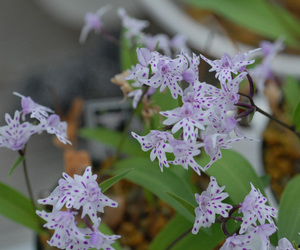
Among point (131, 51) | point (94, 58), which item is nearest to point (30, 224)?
point (131, 51)

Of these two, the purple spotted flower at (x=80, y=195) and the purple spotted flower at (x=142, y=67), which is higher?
the purple spotted flower at (x=142, y=67)

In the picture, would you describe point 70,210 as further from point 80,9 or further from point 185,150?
point 80,9

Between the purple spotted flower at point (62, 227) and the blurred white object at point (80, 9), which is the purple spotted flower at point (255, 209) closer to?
the purple spotted flower at point (62, 227)

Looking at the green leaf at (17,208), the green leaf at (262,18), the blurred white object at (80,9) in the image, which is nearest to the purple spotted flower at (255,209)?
the green leaf at (17,208)

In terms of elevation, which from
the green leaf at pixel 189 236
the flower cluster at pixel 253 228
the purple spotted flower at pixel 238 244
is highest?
the flower cluster at pixel 253 228

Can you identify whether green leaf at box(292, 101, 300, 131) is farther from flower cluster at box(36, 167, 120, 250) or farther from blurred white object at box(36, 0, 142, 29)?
blurred white object at box(36, 0, 142, 29)

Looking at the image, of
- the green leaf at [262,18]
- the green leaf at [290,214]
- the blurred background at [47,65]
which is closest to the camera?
the green leaf at [290,214]

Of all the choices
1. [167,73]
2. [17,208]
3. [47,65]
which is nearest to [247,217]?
[167,73]
